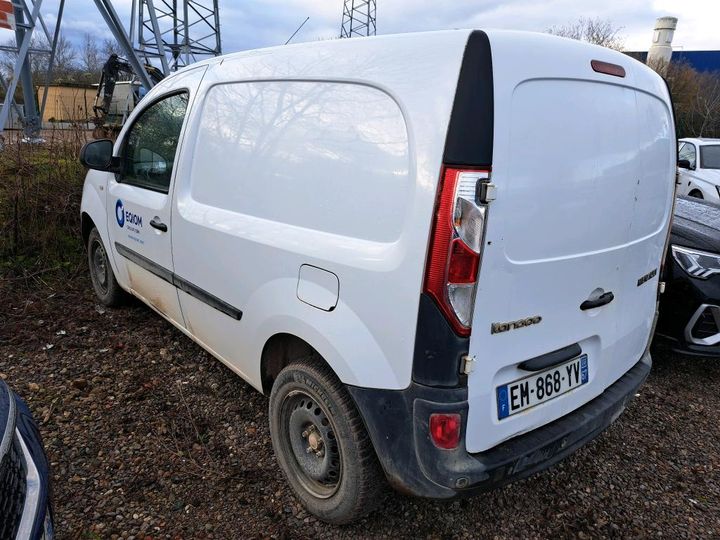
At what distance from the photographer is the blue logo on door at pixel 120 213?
133 inches

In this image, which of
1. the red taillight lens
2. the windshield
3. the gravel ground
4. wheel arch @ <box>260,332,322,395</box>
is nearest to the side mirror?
the gravel ground

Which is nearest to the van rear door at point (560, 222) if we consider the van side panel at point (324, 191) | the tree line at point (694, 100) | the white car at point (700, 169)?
the van side panel at point (324, 191)

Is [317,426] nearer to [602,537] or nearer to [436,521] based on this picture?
[436,521]

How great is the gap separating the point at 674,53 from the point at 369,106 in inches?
1439

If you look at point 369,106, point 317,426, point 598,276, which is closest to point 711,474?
point 598,276

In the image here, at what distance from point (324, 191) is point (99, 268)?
3190 mm

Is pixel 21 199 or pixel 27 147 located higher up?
pixel 27 147

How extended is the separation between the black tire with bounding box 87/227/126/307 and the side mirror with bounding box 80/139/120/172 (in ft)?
2.40

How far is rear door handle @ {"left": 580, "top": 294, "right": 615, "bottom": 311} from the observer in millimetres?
1887

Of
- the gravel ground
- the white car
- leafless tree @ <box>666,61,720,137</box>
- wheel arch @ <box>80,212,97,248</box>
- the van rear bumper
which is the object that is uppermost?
leafless tree @ <box>666,61,720,137</box>

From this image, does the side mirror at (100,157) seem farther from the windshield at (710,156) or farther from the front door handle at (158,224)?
the windshield at (710,156)

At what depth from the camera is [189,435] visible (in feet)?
8.70

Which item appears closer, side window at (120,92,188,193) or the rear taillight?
the rear taillight

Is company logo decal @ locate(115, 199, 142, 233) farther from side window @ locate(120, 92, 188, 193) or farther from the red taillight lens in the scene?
the red taillight lens
